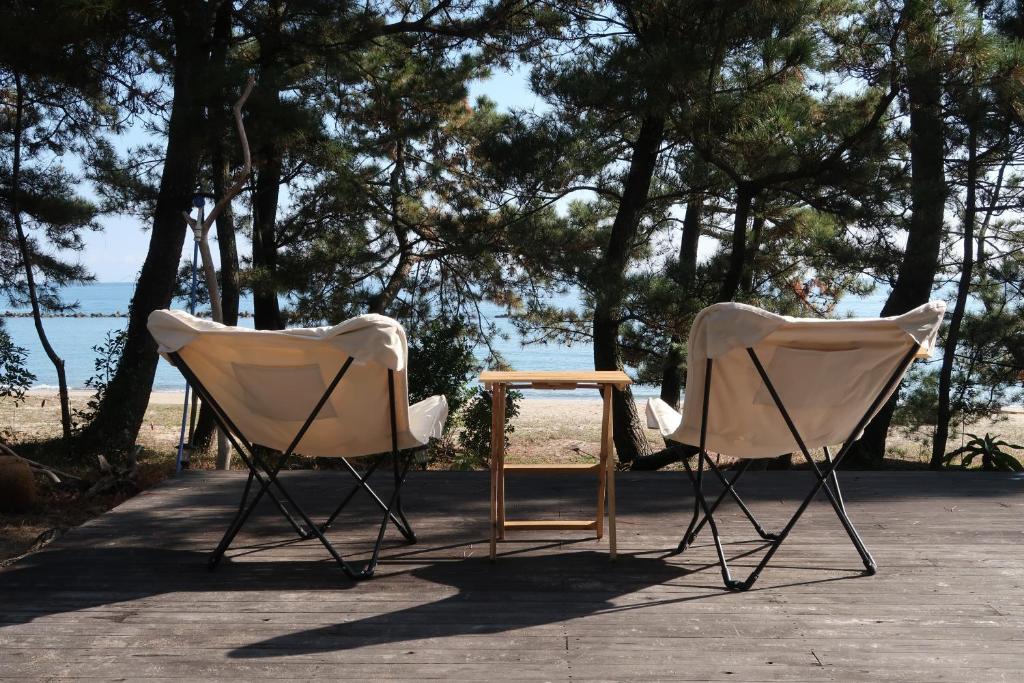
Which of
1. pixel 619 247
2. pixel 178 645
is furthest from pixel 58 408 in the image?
pixel 178 645

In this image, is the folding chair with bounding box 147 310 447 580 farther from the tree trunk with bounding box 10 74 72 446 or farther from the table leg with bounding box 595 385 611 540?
the tree trunk with bounding box 10 74 72 446

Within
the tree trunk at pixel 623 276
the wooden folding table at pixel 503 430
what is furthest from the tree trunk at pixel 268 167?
the wooden folding table at pixel 503 430

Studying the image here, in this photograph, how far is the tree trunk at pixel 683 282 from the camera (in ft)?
25.3

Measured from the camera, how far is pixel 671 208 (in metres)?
9.10

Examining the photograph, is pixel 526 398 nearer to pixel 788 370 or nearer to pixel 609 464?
pixel 609 464

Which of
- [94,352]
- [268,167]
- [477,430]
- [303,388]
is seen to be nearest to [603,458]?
[303,388]

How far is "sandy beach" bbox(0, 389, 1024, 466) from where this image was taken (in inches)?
335

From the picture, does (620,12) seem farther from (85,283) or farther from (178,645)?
(178,645)

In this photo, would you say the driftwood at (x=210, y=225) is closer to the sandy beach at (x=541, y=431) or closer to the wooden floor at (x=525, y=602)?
the wooden floor at (x=525, y=602)

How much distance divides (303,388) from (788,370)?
1.46 metres

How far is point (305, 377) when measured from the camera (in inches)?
112

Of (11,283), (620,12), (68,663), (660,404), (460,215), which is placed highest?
(620,12)

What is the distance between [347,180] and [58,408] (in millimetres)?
6324

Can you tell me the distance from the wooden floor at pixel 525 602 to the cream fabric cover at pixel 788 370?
1.31 feet
